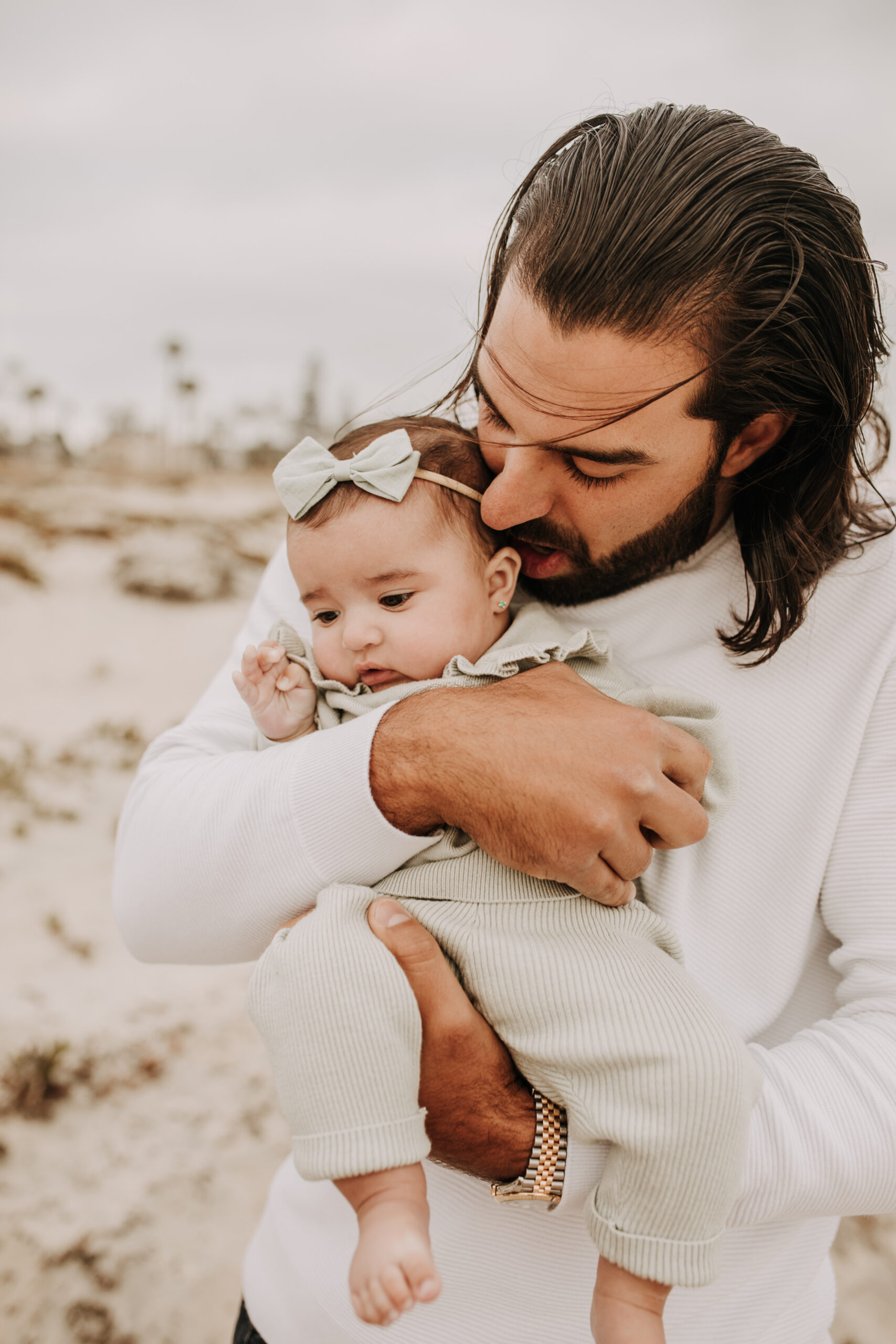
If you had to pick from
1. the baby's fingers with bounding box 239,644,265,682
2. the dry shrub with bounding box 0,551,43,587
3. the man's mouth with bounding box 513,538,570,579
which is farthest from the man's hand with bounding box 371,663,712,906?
the dry shrub with bounding box 0,551,43,587

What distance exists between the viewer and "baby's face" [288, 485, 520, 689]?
5.55 feet

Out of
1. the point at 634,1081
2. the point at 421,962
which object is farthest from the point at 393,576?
the point at 634,1081

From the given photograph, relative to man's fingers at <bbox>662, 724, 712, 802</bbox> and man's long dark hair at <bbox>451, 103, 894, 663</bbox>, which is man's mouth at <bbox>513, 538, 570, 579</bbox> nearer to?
man's long dark hair at <bbox>451, 103, 894, 663</bbox>

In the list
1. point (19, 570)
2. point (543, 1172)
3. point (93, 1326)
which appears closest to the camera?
point (543, 1172)

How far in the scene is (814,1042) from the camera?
1390 mm

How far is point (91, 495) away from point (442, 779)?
49.1ft

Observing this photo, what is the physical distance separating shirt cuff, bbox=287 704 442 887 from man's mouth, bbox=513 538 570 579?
62cm

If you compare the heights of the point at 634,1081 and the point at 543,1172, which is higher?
the point at 634,1081

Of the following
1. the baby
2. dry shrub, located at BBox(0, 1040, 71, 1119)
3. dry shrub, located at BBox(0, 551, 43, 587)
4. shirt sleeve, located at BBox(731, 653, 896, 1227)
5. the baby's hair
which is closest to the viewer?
the baby

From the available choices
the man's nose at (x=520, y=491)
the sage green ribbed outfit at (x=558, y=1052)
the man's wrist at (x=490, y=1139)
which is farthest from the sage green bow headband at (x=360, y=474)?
the man's wrist at (x=490, y=1139)

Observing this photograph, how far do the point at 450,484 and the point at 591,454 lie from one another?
338mm

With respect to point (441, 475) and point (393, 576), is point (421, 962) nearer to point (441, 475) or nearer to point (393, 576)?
point (393, 576)

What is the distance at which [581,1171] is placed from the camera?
1321mm

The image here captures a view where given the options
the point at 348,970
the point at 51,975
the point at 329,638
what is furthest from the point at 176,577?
the point at 348,970
